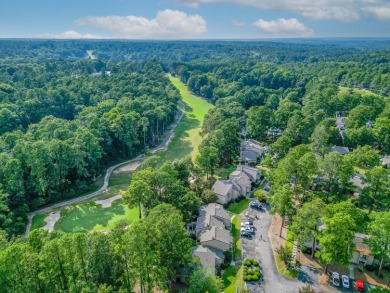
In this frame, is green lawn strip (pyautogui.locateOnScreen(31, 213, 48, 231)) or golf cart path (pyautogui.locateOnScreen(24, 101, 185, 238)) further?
golf cart path (pyautogui.locateOnScreen(24, 101, 185, 238))

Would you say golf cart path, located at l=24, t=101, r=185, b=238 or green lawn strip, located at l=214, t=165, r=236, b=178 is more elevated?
green lawn strip, located at l=214, t=165, r=236, b=178

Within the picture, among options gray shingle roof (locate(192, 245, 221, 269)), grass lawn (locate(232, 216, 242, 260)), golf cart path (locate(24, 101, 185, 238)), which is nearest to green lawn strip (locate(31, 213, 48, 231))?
golf cart path (locate(24, 101, 185, 238))

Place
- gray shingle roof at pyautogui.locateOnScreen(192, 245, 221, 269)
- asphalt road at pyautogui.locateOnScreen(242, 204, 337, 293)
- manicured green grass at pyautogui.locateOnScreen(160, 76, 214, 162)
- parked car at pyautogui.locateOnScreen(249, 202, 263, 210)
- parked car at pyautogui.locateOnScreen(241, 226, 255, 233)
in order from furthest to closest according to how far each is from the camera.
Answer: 1. manicured green grass at pyautogui.locateOnScreen(160, 76, 214, 162)
2. parked car at pyautogui.locateOnScreen(249, 202, 263, 210)
3. parked car at pyautogui.locateOnScreen(241, 226, 255, 233)
4. gray shingle roof at pyautogui.locateOnScreen(192, 245, 221, 269)
5. asphalt road at pyautogui.locateOnScreen(242, 204, 337, 293)

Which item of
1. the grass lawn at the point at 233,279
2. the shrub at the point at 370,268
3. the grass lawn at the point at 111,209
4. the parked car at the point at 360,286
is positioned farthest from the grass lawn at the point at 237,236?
the grass lawn at the point at 111,209

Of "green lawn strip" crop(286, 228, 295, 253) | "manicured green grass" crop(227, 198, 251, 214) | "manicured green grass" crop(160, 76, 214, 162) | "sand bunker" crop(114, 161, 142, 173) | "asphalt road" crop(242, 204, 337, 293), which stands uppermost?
"green lawn strip" crop(286, 228, 295, 253)

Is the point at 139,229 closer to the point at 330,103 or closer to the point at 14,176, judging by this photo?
the point at 14,176

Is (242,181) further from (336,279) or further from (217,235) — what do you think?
(336,279)

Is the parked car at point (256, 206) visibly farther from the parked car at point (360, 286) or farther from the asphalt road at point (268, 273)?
the parked car at point (360, 286)

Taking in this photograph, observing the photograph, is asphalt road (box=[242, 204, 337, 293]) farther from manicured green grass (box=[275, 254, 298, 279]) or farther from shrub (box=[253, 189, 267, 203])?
shrub (box=[253, 189, 267, 203])
